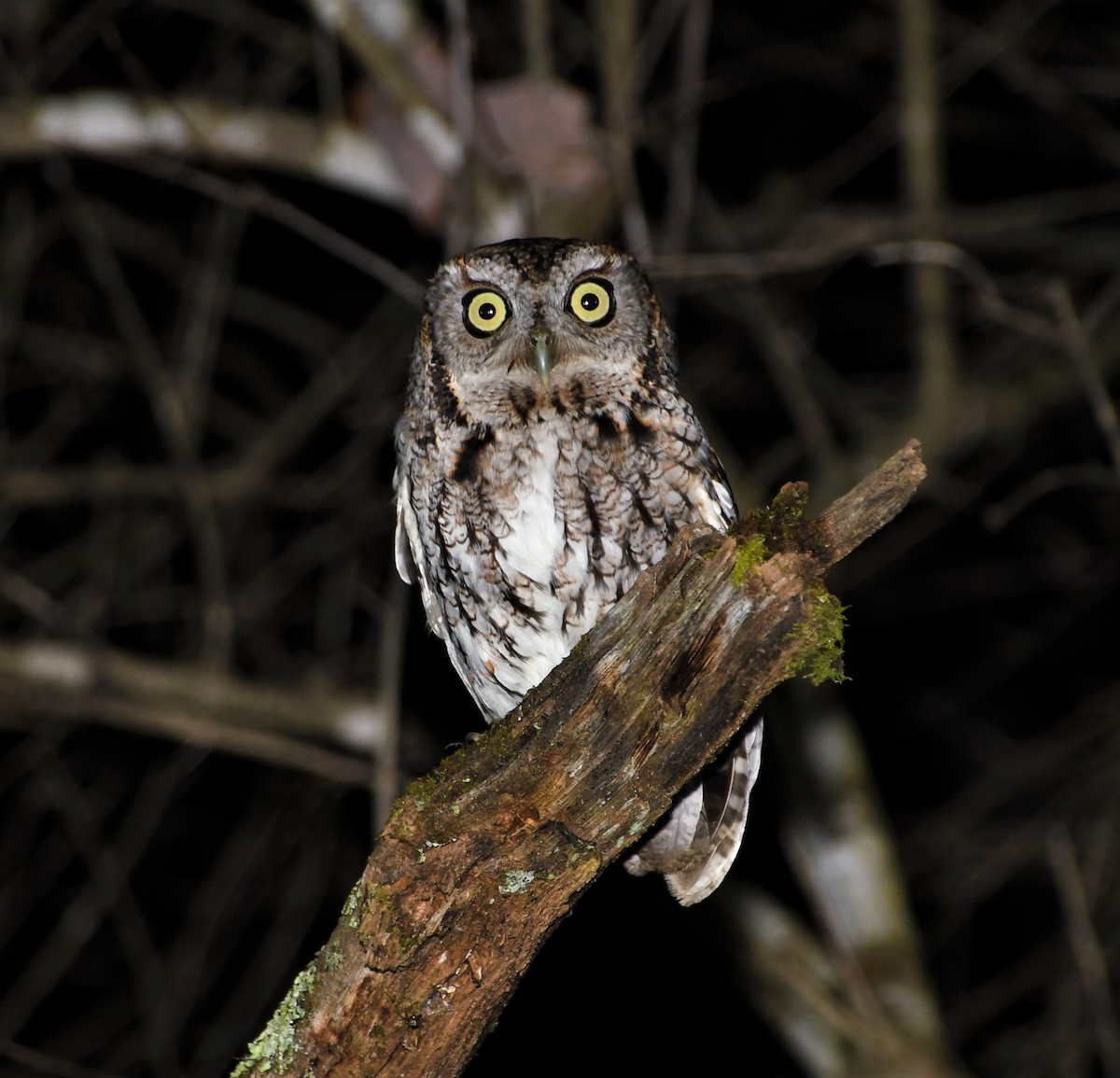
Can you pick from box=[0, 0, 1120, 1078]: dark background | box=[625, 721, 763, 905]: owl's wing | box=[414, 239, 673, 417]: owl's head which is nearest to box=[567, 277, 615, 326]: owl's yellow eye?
box=[414, 239, 673, 417]: owl's head

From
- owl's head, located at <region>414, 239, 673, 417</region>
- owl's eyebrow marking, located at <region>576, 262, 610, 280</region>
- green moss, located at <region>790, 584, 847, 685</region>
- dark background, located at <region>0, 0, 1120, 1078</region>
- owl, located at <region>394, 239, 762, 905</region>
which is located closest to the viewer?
green moss, located at <region>790, 584, 847, 685</region>

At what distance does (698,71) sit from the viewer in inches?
181

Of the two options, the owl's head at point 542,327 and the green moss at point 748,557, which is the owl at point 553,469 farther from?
the green moss at point 748,557

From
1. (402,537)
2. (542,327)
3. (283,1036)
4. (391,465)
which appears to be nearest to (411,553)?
(402,537)

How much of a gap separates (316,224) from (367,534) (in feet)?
5.80

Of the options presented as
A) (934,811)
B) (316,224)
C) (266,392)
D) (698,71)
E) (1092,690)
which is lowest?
(934,811)

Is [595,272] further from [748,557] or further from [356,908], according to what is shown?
[356,908]

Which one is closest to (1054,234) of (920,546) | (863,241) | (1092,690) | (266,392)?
(863,241)

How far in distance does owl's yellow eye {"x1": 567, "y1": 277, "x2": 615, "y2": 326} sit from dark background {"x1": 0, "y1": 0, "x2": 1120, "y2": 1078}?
0.74m

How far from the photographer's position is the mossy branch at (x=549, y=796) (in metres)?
2.07

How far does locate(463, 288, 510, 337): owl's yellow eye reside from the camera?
10.4 ft

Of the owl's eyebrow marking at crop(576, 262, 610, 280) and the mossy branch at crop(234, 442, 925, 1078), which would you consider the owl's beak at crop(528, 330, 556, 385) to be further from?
the mossy branch at crop(234, 442, 925, 1078)

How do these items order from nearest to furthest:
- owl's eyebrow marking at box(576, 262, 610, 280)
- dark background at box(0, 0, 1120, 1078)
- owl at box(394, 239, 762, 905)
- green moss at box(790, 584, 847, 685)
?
1. green moss at box(790, 584, 847, 685)
2. owl at box(394, 239, 762, 905)
3. owl's eyebrow marking at box(576, 262, 610, 280)
4. dark background at box(0, 0, 1120, 1078)

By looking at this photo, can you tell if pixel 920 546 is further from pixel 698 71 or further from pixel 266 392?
pixel 266 392
